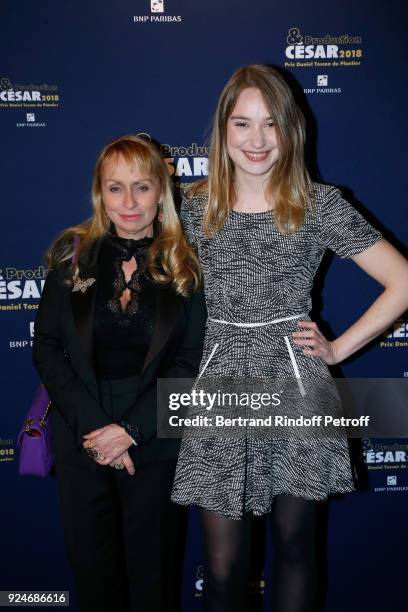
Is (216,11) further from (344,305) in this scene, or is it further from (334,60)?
(344,305)

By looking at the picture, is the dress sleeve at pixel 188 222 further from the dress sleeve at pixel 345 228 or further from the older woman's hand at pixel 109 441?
the older woman's hand at pixel 109 441

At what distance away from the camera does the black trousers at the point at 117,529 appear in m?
2.05

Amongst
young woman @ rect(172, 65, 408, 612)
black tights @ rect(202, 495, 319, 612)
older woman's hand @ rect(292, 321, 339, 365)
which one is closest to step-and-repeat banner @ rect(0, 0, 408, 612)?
young woman @ rect(172, 65, 408, 612)

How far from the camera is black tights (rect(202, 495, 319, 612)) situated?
1.89 m

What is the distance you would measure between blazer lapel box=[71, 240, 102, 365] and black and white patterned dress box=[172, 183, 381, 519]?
412mm

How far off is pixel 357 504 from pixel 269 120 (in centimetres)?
189

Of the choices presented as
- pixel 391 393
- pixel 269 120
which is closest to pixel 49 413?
pixel 269 120

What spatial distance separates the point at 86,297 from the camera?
2.02 m

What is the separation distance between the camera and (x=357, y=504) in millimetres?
2836

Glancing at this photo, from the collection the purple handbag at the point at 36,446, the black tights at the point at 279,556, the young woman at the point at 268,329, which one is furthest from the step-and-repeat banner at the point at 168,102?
the black tights at the point at 279,556

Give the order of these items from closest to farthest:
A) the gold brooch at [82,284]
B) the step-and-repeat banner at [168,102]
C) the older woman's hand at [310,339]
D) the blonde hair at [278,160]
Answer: the blonde hair at [278,160] → the older woman's hand at [310,339] → the gold brooch at [82,284] → the step-and-repeat banner at [168,102]

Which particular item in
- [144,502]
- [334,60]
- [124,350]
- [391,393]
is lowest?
[144,502]

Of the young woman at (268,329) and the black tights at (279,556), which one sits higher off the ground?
the young woman at (268,329)

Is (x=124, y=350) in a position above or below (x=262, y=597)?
above
